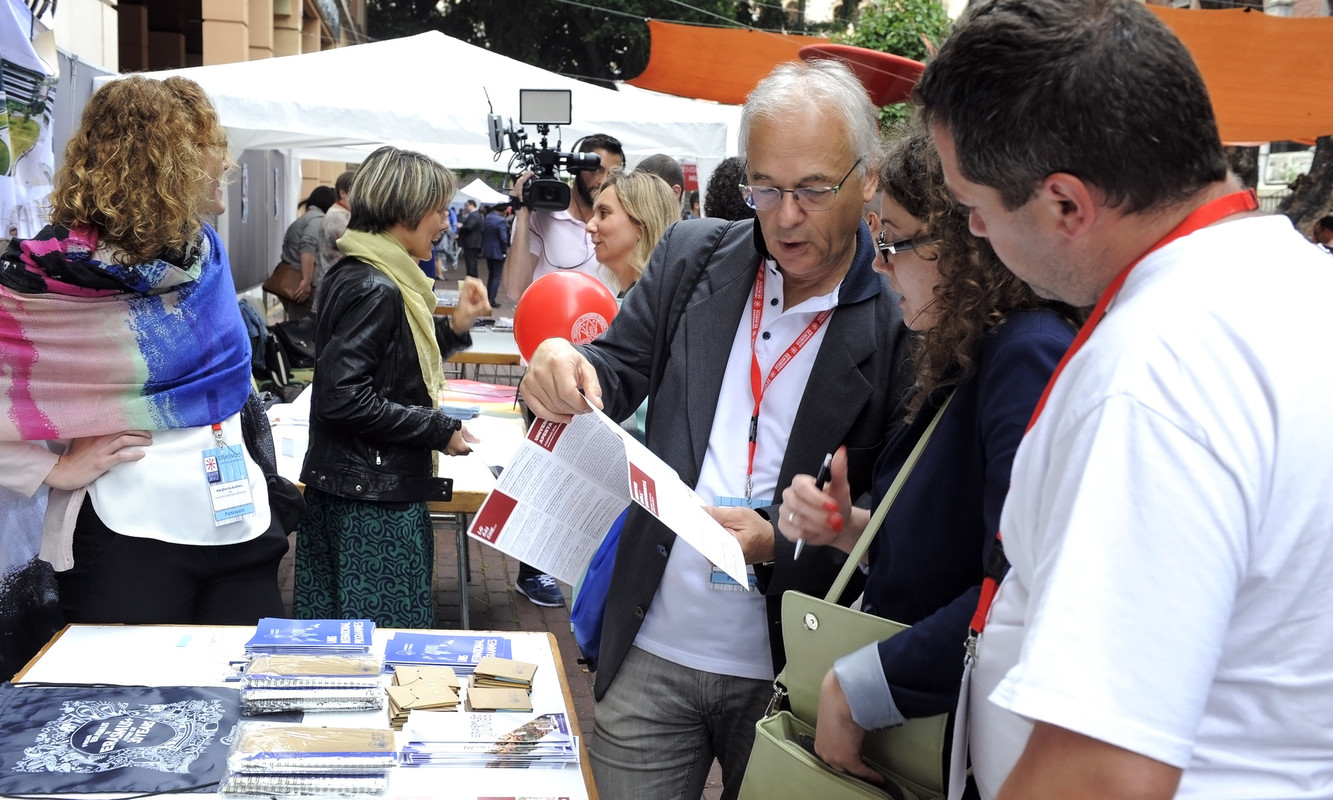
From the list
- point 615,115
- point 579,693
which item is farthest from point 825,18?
point 579,693

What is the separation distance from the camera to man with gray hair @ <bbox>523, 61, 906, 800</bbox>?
6.47 feet

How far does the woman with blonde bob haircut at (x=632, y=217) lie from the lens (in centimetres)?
451

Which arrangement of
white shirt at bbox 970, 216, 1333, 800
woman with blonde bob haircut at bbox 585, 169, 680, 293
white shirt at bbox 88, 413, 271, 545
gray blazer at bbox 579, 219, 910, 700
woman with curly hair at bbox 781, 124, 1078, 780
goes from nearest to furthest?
white shirt at bbox 970, 216, 1333, 800 < woman with curly hair at bbox 781, 124, 1078, 780 < gray blazer at bbox 579, 219, 910, 700 < white shirt at bbox 88, 413, 271, 545 < woman with blonde bob haircut at bbox 585, 169, 680, 293

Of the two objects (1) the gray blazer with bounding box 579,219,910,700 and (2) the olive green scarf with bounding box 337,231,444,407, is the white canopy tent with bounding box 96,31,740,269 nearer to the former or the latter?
(2) the olive green scarf with bounding box 337,231,444,407

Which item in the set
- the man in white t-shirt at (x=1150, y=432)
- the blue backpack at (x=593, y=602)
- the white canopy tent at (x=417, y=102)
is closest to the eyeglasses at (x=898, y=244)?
the man in white t-shirt at (x=1150, y=432)

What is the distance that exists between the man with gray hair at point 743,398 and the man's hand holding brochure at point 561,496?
58 mm

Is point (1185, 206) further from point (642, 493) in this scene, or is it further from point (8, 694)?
point (8, 694)

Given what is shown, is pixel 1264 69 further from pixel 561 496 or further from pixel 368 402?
pixel 561 496

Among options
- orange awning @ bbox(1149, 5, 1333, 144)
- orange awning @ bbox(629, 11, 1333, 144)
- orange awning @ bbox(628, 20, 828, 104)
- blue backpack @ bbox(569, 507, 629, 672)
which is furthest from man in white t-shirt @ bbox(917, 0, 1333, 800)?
orange awning @ bbox(628, 20, 828, 104)

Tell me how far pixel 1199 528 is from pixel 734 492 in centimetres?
130

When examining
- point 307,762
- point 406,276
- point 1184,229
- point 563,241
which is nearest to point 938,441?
point 1184,229

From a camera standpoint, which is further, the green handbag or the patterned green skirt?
the patterned green skirt

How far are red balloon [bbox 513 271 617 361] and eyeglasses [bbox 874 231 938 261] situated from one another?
8.32 feet

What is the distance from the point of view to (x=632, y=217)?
4527 millimetres
